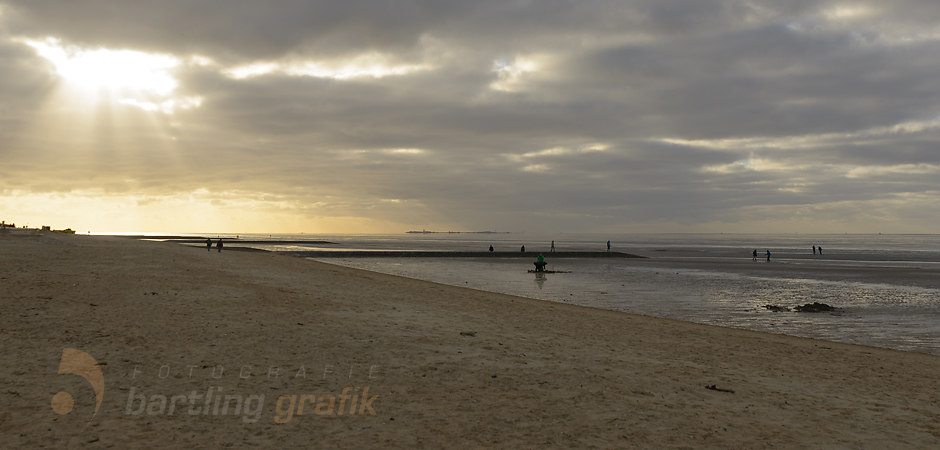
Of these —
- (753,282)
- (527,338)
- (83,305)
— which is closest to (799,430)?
(527,338)

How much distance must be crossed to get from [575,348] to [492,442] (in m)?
6.65

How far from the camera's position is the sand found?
25.9 feet

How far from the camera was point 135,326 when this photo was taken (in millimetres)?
13219

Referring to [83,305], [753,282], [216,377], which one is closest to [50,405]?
[216,377]

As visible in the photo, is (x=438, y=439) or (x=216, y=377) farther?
(x=216, y=377)

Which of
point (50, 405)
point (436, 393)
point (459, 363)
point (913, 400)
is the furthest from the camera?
point (459, 363)

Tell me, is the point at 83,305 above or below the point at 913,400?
above

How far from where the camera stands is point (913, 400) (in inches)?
410

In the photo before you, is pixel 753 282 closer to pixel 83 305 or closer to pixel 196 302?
pixel 196 302

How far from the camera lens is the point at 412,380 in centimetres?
1028

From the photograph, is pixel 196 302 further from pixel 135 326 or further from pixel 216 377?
pixel 216 377

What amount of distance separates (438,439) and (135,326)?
933 cm

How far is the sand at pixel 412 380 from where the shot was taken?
7895 millimetres

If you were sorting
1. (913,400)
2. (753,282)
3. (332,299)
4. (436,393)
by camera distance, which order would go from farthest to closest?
(753,282) → (332,299) → (913,400) → (436,393)
